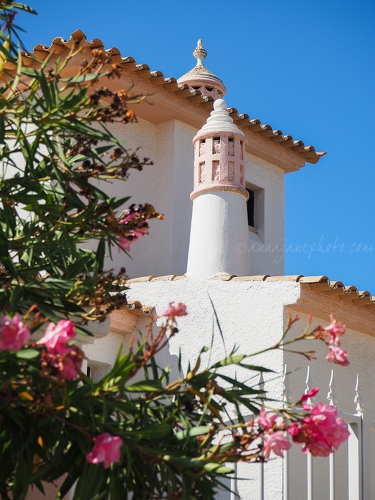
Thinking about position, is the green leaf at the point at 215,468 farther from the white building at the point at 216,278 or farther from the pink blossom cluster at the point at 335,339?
the white building at the point at 216,278

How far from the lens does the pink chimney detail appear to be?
10344mm

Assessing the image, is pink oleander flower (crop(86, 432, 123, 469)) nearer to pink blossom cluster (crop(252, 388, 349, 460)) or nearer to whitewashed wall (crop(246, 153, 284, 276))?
pink blossom cluster (crop(252, 388, 349, 460))

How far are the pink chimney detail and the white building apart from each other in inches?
0.6

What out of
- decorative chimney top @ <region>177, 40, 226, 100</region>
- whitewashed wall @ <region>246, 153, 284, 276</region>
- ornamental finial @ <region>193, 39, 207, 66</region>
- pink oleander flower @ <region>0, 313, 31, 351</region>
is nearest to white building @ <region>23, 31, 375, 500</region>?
whitewashed wall @ <region>246, 153, 284, 276</region>

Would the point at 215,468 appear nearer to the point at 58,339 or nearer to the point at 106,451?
the point at 106,451

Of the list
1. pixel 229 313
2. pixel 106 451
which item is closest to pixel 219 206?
pixel 229 313

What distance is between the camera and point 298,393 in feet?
30.6

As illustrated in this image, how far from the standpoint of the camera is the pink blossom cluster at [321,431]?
307 cm

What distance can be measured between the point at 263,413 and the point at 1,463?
0.97 m

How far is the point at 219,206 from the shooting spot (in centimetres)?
1061

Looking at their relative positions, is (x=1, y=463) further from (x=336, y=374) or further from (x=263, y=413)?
(x=336, y=374)

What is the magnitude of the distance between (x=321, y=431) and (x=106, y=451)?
0.85 metres

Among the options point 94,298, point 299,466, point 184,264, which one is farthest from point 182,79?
point 94,298

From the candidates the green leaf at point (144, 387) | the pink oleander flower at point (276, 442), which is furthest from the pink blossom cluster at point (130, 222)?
the pink oleander flower at point (276, 442)
